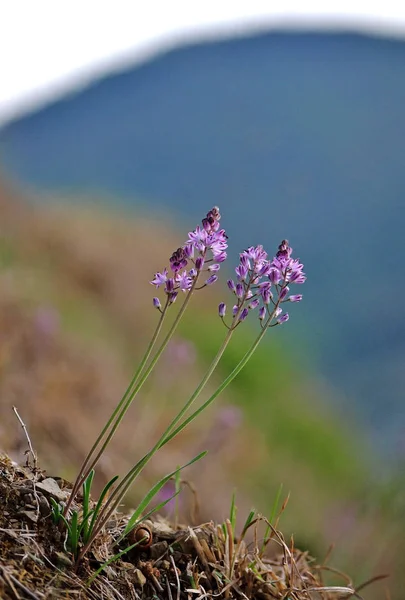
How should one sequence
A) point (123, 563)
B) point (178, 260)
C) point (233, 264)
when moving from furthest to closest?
1. point (233, 264)
2. point (123, 563)
3. point (178, 260)

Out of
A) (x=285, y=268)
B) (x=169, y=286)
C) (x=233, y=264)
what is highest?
(x=233, y=264)

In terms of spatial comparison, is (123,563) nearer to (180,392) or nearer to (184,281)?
(184,281)

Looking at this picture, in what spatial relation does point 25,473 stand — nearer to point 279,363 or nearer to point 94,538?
point 94,538

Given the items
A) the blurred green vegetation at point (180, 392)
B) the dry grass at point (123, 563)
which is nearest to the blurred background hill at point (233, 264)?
the blurred green vegetation at point (180, 392)

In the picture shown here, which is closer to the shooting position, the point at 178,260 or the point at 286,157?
the point at 178,260

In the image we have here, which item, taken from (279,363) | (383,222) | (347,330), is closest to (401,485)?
(279,363)

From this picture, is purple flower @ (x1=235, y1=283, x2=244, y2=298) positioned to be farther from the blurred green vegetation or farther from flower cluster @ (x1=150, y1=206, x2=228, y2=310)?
the blurred green vegetation

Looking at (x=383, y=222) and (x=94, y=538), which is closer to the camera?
(x=94, y=538)

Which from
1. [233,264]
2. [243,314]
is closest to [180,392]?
[233,264]
